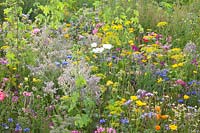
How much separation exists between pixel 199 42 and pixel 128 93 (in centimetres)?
190

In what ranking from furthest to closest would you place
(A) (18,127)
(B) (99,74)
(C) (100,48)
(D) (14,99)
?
(C) (100,48)
(B) (99,74)
(D) (14,99)
(A) (18,127)

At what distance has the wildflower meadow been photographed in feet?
13.0

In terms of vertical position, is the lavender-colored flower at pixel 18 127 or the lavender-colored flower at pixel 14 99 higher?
the lavender-colored flower at pixel 14 99

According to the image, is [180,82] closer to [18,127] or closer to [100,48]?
[100,48]

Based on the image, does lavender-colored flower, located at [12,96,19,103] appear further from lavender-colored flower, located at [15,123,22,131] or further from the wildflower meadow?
lavender-colored flower, located at [15,123,22,131]

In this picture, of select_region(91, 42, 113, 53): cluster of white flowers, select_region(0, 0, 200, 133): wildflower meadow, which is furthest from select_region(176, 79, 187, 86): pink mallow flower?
select_region(91, 42, 113, 53): cluster of white flowers

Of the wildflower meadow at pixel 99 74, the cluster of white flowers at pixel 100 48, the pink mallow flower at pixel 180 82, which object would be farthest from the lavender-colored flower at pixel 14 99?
the pink mallow flower at pixel 180 82

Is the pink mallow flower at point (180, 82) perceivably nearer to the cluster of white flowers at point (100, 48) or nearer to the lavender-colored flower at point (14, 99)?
the cluster of white flowers at point (100, 48)

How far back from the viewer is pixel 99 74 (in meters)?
4.52

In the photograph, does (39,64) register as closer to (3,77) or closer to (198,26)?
(3,77)

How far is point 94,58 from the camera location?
5.16 metres

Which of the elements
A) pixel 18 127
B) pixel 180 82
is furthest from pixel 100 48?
pixel 18 127

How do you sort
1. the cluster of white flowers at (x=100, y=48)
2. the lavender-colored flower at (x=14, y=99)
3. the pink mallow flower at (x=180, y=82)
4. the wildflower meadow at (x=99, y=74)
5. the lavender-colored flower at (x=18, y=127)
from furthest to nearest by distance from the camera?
the cluster of white flowers at (x=100, y=48), the pink mallow flower at (x=180, y=82), the lavender-colored flower at (x=14, y=99), the wildflower meadow at (x=99, y=74), the lavender-colored flower at (x=18, y=127)

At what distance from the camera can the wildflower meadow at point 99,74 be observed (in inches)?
156
